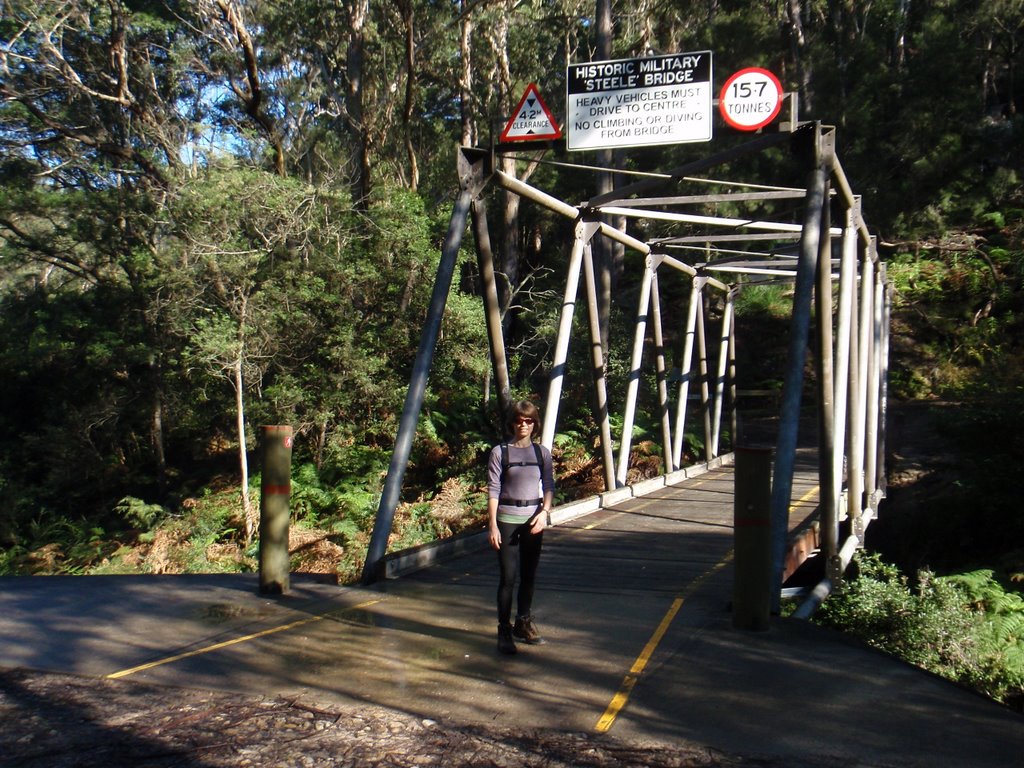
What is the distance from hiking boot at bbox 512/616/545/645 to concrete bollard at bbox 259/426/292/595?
2206 mm

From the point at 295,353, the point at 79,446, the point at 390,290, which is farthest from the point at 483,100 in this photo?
the point at 79,446

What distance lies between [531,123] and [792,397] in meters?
3.45

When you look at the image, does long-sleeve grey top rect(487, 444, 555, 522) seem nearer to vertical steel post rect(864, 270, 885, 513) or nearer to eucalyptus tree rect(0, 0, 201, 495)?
vertical steel post rect(864, 270, 885, 513)

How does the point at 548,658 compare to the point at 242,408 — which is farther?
the point at 242,408

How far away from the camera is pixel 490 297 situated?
9.16m

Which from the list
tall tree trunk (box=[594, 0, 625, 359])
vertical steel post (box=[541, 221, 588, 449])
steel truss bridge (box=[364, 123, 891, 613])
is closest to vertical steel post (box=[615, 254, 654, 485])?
steel truss bridge (box=[364, 123, 891, 613])

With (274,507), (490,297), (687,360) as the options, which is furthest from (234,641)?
(687,360)

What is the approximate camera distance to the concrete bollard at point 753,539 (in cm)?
594

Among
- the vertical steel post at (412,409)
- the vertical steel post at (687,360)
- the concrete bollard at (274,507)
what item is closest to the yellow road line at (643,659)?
the vertical steel post at (412,409)

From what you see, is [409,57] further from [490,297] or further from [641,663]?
[641,663]

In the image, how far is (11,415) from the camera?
87.5ft

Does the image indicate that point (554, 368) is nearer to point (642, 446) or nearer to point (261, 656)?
point (261, 656)

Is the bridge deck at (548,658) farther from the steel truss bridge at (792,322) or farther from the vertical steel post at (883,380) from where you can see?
the vertical steel post at (883,380)

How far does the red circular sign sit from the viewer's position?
784cm
